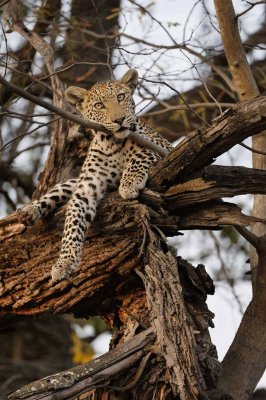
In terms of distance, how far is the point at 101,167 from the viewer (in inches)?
324

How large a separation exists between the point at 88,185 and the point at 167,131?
11.6 feet

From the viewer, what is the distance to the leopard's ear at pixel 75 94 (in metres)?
8.55

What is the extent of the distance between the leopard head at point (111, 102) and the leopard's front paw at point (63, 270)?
1.19 meters

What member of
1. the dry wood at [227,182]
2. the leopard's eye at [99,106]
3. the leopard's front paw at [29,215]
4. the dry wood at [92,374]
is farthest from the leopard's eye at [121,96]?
→ the dry wood at [92,374]

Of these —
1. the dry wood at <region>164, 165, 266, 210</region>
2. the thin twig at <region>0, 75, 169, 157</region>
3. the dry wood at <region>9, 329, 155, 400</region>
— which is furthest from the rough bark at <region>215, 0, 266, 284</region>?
the dry wood at <region>9, 329, 155, 400</region>

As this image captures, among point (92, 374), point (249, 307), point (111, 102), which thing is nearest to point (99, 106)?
point (111, 102)

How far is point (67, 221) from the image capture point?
760 centimetres

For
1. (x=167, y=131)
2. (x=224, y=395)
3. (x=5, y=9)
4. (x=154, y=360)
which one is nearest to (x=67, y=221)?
(x=154, y=360)

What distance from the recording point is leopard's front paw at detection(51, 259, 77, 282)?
729 cm

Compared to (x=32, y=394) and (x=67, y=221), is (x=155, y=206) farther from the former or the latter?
(x=32, y=394)

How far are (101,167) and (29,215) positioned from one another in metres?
0.91

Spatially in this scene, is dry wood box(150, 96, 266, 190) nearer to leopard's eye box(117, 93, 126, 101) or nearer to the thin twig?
the thin twig

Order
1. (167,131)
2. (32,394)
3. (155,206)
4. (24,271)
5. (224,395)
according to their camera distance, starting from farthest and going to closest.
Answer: (167,131)
(24,271)
(155,206)
(224,395)
(32,394)

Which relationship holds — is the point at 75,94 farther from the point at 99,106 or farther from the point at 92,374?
the point at 92,374
